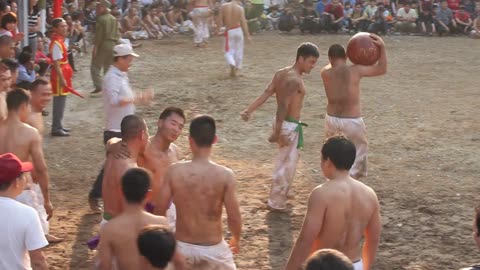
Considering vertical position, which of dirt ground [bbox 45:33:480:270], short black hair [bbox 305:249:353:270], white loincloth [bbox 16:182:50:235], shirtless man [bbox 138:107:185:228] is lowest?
dirt ground [bbox 45:33:480:270]

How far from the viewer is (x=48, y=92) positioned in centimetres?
779

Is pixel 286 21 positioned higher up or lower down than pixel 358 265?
lower down

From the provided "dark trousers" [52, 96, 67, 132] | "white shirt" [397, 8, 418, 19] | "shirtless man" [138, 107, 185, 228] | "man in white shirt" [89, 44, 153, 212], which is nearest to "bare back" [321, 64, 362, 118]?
"man in white shirt" [89, 44, 153, 212]

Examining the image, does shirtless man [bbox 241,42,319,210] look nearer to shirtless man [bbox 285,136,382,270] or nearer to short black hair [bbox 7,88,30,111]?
short black hair [bbox 7,88,30,111]

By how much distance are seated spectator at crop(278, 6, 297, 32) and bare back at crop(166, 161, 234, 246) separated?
65.8 ft

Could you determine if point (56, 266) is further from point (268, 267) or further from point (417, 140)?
point (417, 140)

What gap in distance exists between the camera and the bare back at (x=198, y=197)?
5.58 metres

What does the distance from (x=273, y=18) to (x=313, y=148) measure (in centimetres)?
1536

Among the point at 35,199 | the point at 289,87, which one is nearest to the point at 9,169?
the point at 35,199

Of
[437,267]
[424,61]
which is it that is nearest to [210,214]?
[437,267]

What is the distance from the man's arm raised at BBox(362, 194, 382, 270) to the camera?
5426 millimetres

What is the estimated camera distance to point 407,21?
84.4ft

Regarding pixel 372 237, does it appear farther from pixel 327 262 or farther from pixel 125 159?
pixel 125 159

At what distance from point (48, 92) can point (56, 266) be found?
1.68 meters
